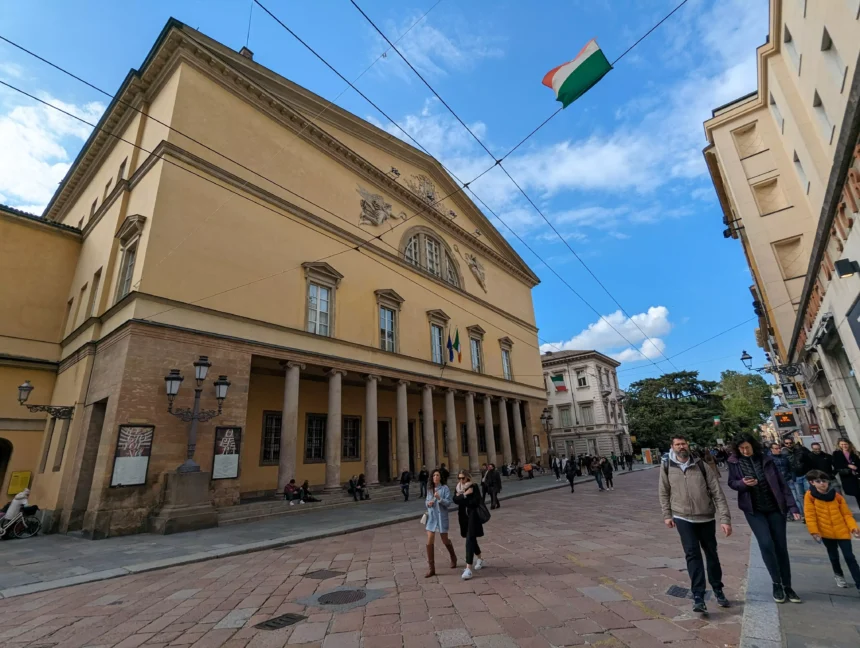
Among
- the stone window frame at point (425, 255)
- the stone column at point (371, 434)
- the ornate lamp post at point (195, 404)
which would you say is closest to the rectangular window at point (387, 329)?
the stone column at point (371, 434)

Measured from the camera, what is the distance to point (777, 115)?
17.2 m

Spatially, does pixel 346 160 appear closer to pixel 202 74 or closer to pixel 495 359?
pixel 202 74

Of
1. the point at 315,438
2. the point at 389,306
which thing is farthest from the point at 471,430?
the point at 315,438

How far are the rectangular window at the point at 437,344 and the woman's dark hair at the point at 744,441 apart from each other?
58.7ft

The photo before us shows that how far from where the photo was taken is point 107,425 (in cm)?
1056

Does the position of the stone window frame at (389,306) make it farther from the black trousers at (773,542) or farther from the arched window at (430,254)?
the black trousers at (773,542)

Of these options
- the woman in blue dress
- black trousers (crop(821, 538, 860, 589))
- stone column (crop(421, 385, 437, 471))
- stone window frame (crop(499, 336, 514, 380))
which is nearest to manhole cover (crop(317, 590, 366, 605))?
the woman in blue dress

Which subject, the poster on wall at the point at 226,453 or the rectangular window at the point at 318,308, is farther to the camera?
the rectangular window at the point at 318,308

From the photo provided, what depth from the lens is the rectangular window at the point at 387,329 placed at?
1933 cm

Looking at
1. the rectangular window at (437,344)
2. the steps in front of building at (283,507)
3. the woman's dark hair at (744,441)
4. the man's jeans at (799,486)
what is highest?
the rectangular window at (437,344)

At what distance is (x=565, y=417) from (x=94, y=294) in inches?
1687

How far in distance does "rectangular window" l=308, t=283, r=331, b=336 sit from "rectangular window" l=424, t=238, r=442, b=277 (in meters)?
8.71

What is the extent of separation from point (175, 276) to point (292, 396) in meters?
5.22

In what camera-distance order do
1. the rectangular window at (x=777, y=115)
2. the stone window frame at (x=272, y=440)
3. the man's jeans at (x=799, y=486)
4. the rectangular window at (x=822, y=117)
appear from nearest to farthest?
the man's jeans at (x=799, y=486) → the rectangular window at (x=822, y=117) → the stone window frame at (x=272, y=440) → the rectangular window at (x=777, y=115)
